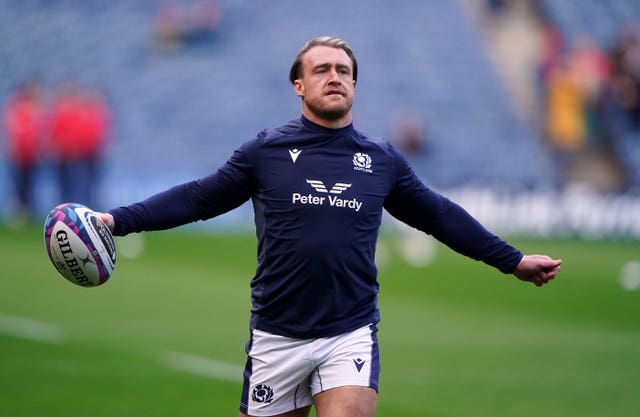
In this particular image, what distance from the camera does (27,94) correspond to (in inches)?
1030

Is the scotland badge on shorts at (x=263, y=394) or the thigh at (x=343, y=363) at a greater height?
the thigh at (x=343, y=363)

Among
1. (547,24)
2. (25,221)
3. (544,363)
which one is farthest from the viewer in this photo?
(547,24)

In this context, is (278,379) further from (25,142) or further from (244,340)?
(25,142)

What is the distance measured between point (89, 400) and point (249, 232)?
16.3 meters

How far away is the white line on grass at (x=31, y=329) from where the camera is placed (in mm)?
11977

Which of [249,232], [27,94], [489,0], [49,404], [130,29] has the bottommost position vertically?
[49,404]

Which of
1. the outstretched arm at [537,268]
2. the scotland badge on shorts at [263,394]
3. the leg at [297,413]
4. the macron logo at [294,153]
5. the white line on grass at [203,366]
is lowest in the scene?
the leg at [297,413]

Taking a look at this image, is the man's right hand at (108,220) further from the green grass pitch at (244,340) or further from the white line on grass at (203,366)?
the white line on grass at (203,366)

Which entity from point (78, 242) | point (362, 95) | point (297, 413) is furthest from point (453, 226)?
point (362, 95)

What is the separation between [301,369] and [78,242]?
1.28 m

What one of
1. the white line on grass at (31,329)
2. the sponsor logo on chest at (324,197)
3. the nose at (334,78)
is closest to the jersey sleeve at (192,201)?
the sponsor logo on chest at (324,197)

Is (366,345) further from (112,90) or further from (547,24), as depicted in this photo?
(547,24)

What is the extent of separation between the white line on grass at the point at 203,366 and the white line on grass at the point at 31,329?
1.37 meters

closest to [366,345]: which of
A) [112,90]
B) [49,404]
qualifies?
[49,404]
